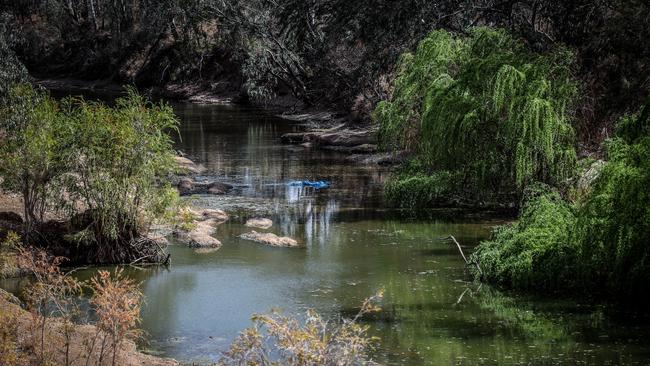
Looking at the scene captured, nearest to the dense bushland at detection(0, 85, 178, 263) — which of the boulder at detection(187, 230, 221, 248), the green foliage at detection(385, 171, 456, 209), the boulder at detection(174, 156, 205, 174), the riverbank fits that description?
the boulder at detection(187, 230, 221, 248)

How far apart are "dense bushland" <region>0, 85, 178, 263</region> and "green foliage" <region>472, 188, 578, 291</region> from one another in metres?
6.42

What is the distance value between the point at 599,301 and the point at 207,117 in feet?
124

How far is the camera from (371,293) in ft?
57.7

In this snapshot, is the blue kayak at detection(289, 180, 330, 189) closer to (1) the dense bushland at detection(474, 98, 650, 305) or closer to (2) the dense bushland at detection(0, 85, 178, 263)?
(2) the dense bushland at detection(0, 85, 178, 263)

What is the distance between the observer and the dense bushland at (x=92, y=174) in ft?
62.4

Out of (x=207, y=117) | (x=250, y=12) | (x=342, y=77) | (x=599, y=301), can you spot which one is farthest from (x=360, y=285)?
(x=250, y=12)

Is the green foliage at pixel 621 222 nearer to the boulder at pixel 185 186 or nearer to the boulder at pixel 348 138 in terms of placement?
the boulder at pixel 185 186

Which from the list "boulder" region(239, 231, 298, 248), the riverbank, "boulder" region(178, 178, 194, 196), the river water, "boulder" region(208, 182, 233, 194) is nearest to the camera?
the riverbank

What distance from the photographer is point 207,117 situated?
52.5 m

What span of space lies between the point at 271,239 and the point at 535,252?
21.7 ft

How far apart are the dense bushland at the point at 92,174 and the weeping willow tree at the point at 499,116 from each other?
23.9ft

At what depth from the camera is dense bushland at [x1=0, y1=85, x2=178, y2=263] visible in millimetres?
19031

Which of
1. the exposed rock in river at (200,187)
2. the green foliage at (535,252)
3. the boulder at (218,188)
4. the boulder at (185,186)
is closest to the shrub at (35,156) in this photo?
the green foliage at (535,252)

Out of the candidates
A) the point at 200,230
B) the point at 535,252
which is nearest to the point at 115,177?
the point at 200,230
